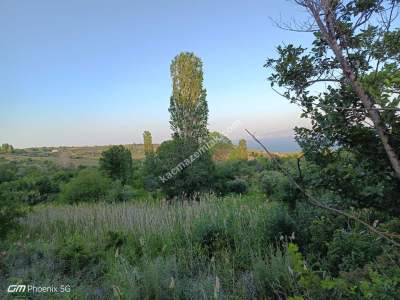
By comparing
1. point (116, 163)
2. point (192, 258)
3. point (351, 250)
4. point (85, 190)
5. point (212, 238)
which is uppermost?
point (116, 163)

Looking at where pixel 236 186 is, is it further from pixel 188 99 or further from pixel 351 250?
pixel 351 250

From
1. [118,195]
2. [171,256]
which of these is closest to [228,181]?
[118,195]

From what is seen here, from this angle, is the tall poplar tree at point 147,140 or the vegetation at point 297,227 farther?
the tall poplar tree at point 147,140

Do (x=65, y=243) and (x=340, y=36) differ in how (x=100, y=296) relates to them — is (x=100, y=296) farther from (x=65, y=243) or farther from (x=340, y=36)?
(x=340, y=36)

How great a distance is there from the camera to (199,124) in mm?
19688

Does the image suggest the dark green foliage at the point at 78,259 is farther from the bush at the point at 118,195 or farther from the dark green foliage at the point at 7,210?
the bush at the point at 118,195

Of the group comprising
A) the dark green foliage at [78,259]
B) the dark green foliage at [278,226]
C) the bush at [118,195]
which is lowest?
the bush at [118,195]

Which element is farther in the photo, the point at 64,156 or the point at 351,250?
the point at 64,156

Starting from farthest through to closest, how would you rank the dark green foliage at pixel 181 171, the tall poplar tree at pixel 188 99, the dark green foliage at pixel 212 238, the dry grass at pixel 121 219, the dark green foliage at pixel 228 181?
the tall poplar tree at pixel 188 99
the dark green foliage at pixel 228 181
the dark green foliage at pixel 181 171
the dry grass at pixel 121 219
the dark green foliage at pixel 212 238

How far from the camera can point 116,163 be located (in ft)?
75.8

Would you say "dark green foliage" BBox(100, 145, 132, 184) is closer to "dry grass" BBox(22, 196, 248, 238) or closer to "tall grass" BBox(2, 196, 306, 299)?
"dry grass" BBox(22, 196, 248, 238)

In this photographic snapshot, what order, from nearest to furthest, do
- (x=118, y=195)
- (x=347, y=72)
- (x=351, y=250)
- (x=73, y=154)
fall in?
(x=347, y=72), (x=351, y=250), (x=118, y=195), (x=73, y=154)

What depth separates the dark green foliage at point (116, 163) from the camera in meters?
22.6

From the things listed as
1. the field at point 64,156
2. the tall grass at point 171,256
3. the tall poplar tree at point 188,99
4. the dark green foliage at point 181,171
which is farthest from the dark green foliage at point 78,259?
the field at point 64,156
